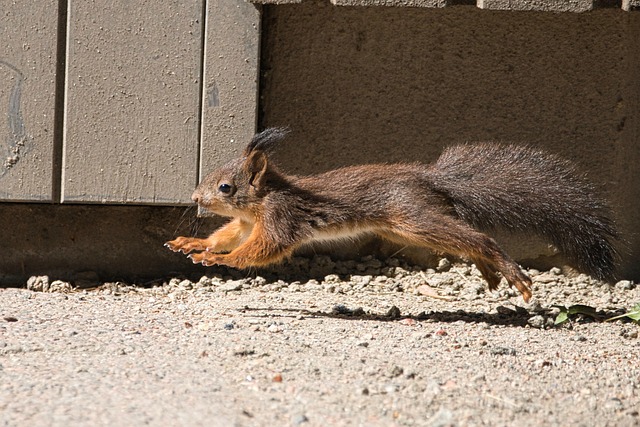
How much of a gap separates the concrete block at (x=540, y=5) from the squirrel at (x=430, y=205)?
778 mm

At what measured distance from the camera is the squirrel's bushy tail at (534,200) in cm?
559

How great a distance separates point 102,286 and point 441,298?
6.76 ft

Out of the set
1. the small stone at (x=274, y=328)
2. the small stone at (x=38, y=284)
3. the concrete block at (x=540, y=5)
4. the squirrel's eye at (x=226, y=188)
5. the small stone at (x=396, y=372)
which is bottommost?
the small stone at (x=38, y=284)

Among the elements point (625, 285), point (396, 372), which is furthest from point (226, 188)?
point (625, 285)

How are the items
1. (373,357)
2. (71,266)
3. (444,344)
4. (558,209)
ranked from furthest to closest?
(71,266) → (558,209) → (444,344) → (373,357)

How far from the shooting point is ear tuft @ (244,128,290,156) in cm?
582

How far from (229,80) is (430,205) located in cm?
141

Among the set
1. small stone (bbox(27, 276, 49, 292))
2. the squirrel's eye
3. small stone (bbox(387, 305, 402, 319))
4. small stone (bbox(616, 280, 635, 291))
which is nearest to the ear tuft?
the squirrel's eye

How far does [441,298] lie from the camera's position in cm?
631

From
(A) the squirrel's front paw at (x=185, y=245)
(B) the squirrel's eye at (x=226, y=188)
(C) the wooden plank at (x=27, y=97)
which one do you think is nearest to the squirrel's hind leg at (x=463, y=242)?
(B) the squirrel's eye at (x=226, y=188)

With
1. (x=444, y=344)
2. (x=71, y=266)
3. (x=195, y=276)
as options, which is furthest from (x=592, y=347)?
(x=71, y=266)

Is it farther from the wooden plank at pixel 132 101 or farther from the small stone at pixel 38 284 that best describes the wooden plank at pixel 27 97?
the small stone at pixel 38 284

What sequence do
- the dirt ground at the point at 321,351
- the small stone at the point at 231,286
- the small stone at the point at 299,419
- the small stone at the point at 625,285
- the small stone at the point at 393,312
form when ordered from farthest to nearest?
1. the small stone at the point at 625,285
2. the small stone at the point at 231,286
3. the small stone at the point at 393,312
4. the dirt ground at the point at 321,351
5. the small stone at the point at 299,419

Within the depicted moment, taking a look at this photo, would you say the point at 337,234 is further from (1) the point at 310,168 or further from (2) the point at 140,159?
(2) the point at 140,159
